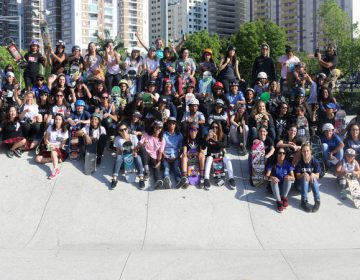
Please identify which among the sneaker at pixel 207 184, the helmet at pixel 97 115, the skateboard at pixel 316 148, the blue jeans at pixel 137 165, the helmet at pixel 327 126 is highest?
the helmet at pixel 97 115

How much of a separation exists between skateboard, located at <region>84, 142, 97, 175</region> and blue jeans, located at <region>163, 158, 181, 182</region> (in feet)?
5.19

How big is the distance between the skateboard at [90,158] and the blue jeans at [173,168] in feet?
5.19

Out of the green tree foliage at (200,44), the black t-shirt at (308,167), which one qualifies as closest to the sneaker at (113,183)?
the black t-shirt at (308,167)

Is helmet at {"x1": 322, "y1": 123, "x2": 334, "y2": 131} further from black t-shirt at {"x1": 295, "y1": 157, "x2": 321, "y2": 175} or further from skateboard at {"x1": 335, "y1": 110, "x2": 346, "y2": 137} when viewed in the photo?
black t-shirt at {"x1": 295, "y1": 157, "x2": 321, "y2": 175}

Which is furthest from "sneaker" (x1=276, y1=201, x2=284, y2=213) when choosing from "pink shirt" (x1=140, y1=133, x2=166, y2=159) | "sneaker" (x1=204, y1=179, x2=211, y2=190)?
"pink shirt" (x1=140, y1=133, x2=166, y2=159)

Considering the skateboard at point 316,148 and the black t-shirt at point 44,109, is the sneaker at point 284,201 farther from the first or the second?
the black t-shirt at point 44,109

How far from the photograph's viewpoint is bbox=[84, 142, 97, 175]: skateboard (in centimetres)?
1007

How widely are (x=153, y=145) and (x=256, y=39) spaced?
164ft

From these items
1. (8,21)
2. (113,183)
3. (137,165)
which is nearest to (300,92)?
(137,165)

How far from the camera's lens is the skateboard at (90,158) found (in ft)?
33.0

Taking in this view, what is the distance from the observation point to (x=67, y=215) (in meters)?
8.67

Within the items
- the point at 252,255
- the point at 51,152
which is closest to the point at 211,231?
the point at 252,255

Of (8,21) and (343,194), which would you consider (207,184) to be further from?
(8,21)

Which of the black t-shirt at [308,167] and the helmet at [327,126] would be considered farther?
the helmet at [327,126]
